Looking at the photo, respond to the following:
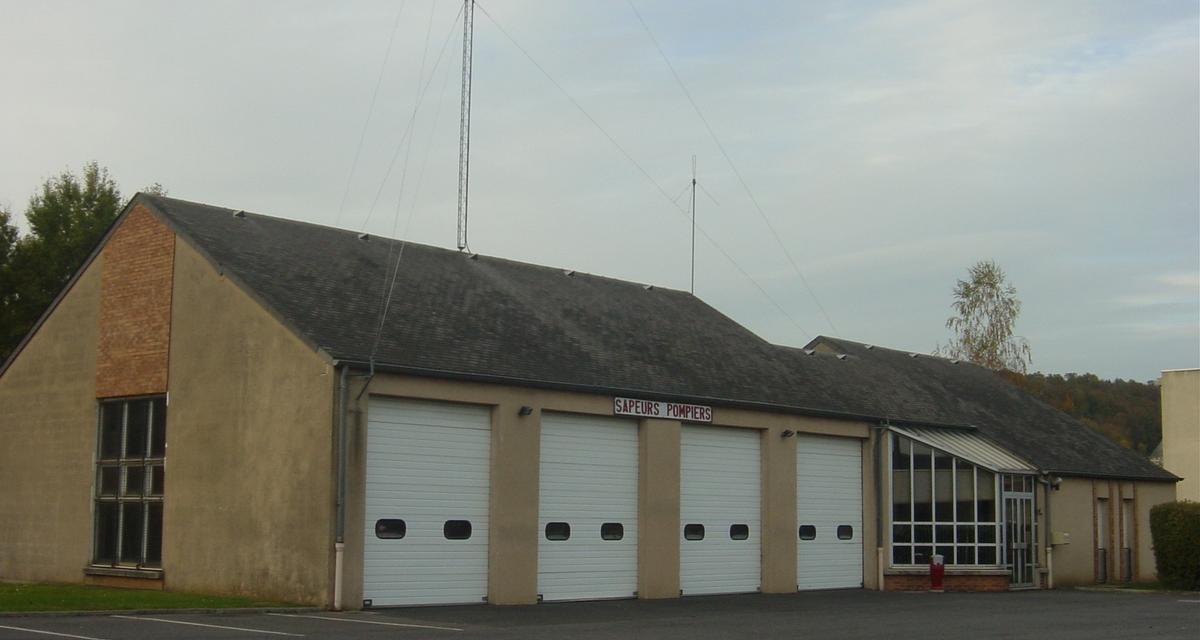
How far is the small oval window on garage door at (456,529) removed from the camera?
25203 millimetres

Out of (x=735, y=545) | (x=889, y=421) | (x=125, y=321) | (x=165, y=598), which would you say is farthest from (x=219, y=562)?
(x=889, y=421)

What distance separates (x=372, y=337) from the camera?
25016 mm

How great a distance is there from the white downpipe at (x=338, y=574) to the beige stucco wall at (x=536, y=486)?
0.47ft

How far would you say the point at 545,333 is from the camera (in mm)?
29578

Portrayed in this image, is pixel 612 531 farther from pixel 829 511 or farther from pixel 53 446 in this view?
pixel 53 446

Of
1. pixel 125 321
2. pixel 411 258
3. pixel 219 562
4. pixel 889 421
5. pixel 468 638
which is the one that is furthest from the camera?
pixel 889 421

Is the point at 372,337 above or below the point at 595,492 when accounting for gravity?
above

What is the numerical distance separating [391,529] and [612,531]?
Answer: 5892 mm

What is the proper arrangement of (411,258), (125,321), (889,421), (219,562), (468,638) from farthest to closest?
(889,421) → (411,258) → (125,321) → (219,562) → (468,638)

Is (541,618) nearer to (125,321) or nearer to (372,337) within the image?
(372,337)

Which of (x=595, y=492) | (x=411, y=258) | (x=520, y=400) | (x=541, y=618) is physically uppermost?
(x=411, y=258)

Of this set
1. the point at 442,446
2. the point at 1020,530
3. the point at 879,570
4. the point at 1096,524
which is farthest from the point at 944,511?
the point at 442,446

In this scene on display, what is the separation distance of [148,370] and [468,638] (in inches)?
499

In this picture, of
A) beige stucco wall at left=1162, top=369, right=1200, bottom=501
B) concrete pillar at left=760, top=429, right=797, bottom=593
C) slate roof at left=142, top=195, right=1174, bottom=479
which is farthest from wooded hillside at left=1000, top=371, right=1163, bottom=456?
concrete pillar at left=760, top=429, right=797, bottom=593
